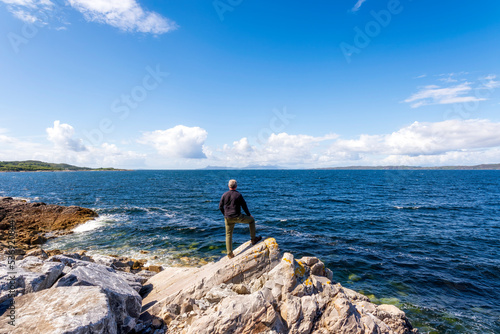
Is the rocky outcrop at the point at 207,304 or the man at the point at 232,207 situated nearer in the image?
the rocky outcrop at the point at 207,304

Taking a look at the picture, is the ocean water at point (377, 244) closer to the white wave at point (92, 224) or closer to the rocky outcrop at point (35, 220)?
the white wave at point (92, 224)

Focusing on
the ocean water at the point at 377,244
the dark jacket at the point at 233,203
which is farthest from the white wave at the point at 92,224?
the dark jacket at the point at 233,203

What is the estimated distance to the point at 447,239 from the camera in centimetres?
2708

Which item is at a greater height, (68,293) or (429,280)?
(68,293)

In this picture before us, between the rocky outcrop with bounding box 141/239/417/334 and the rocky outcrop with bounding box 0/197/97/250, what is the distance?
2471 cm

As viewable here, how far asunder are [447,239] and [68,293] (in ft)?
115

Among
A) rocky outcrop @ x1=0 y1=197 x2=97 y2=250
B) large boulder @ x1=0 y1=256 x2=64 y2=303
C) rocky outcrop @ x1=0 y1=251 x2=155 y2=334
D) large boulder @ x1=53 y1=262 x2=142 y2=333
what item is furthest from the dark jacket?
rocky outcrop @ x1=0 y1=197 x2=97 y2=250

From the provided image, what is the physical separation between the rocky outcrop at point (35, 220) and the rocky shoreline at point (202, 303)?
70.8ft

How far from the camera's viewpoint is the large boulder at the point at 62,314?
6227 mm

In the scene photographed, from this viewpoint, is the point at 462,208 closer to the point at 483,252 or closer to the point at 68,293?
the point at 483,252

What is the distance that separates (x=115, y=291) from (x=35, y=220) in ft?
118

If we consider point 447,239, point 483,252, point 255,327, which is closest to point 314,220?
point 447,239

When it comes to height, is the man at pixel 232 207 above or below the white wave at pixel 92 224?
above

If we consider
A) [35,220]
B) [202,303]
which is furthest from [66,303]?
[35,220]
